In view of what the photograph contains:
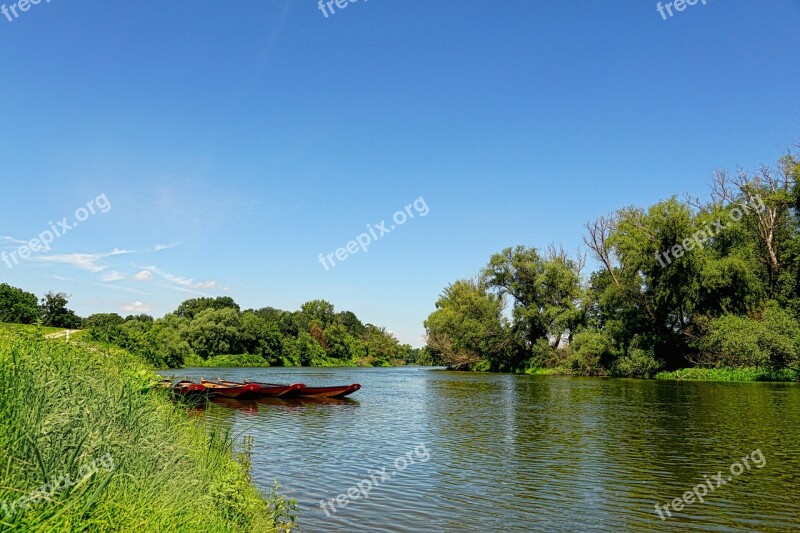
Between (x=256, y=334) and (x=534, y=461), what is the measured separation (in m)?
91.8

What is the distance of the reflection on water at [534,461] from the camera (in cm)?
1052

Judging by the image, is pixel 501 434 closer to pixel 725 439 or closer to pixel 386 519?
pixel 725 439

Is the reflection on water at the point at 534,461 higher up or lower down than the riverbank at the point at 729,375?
lower down

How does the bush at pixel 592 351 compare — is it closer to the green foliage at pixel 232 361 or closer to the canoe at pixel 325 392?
the canoe at pixel 325 392

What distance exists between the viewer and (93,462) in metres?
5.66

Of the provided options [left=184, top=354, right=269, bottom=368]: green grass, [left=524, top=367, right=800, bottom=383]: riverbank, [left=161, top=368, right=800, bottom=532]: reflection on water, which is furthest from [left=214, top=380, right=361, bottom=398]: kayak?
[left=184, top=354, right=269, bottom=368]: green grass

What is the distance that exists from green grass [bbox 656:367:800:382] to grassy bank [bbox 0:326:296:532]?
149ft

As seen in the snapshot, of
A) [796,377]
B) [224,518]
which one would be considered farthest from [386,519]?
[796,377]

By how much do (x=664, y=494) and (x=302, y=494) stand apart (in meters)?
7.52

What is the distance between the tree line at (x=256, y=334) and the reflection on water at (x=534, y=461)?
33.6m

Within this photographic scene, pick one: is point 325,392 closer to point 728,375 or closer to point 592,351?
point 592,351

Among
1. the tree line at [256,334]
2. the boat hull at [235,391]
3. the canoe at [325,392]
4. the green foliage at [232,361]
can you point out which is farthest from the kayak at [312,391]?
the green foliage at [232,361]

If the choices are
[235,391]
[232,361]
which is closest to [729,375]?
[235,391]

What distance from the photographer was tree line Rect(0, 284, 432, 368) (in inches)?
3048
